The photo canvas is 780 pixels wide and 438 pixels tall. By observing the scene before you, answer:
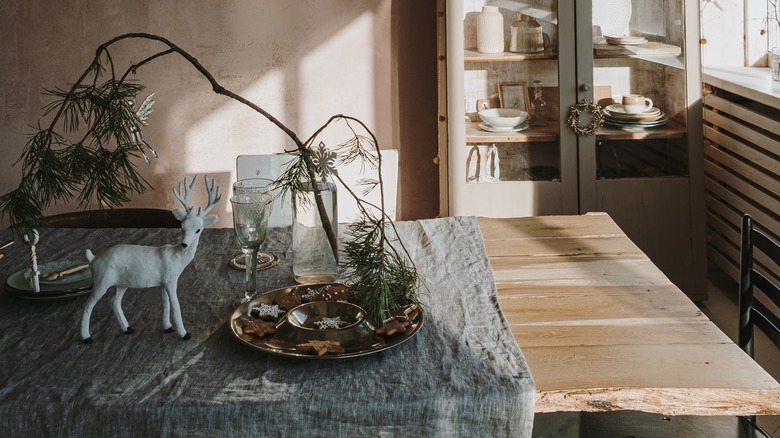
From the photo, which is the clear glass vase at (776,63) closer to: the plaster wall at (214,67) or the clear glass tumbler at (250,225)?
the plaster wall at (214,67)

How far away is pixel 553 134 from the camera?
3.50 meters

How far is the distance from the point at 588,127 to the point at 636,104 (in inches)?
9.3

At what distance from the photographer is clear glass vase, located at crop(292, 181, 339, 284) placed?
1.85 m

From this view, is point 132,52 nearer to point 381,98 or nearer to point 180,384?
point 381,98

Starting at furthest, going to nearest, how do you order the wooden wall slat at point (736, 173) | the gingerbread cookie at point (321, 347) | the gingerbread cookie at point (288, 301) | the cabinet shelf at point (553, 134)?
the cabinet shelf at point (553, 134), the wooden wall slat at point (736, 173), the gingerbread cookie at point (288, 301), the gingerbread cookie at point (321, 347)

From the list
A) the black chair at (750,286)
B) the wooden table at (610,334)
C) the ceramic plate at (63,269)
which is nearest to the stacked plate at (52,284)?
the ceramic plate at (63,269)

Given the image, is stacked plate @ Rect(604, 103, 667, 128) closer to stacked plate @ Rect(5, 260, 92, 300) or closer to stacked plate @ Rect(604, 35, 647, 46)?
stacked plate @ Rect(604, 35, 647, 46)

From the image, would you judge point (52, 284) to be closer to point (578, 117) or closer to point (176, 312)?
point (176, 312)

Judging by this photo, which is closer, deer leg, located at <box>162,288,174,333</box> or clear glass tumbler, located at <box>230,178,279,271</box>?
deer leg, located at <box>162,288,174,333</box>

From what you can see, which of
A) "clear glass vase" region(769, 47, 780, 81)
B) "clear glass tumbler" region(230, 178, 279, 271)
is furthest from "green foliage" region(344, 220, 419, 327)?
"clear glass vase" region(769, 47, 780, 81)

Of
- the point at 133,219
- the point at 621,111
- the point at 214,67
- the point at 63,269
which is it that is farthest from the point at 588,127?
the point at 63,269

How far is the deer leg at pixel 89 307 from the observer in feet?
4.99

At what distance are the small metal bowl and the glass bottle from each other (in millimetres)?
2089

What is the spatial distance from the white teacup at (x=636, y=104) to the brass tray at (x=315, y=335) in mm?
2166
